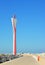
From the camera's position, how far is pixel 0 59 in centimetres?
4938

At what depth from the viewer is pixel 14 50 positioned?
12094 centimetres

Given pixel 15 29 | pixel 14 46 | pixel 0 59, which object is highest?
pixel 15 29

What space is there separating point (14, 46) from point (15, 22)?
541 inches

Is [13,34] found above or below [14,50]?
above

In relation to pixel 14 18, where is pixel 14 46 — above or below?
below

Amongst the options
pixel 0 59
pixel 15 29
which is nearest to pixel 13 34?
pixel 15 29

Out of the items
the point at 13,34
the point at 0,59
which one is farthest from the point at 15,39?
the point at 0,59

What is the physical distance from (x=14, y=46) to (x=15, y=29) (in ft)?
30.6

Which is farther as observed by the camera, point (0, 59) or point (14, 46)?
point (14, 46)

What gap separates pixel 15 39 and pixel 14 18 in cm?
1286

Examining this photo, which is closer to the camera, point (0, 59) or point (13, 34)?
point (0, 59)

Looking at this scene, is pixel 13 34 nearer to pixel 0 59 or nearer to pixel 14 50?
pixel 14 50

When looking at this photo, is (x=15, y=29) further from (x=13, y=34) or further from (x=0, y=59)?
(x=0, y=59)

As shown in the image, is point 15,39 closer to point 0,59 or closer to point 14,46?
point 14,46
